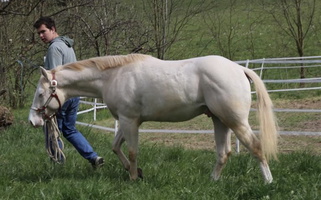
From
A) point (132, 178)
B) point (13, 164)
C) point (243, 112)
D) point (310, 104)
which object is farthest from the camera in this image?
point (310, 104)

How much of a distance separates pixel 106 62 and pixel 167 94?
2.82ft

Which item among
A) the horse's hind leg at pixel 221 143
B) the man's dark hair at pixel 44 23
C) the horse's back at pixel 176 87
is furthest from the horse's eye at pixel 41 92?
Result: the horse's hind leg at pixel 221 143

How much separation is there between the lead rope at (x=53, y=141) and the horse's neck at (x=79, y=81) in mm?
552

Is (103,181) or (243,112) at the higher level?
(243,112)

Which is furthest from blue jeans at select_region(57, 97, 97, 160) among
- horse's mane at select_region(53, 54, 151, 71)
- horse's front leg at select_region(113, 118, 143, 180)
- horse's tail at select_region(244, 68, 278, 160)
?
horse's tail at select_region(244, 68, 278, 160)

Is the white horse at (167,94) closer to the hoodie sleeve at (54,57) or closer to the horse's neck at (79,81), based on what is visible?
the horse's neck at (79,81)

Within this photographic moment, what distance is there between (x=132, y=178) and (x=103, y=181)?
399 millimetres

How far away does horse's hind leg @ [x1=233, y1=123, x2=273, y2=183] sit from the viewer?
17.2ft

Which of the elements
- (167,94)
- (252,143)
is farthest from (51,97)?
(252,143)

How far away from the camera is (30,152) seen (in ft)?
24.6

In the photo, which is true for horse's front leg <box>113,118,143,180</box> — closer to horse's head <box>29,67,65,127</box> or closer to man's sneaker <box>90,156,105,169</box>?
man's sneaker <box>90,156,105,169</box>

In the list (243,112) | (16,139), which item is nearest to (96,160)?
(243,112)

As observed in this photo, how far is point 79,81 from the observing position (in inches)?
227

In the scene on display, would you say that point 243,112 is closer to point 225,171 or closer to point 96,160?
point 225,171
